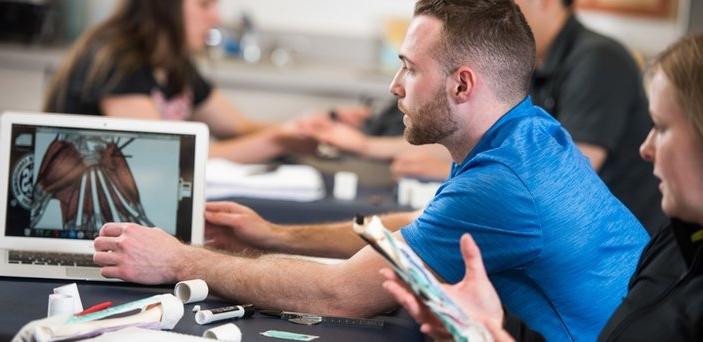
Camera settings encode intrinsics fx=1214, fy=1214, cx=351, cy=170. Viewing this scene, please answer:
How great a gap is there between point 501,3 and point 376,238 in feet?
2.36

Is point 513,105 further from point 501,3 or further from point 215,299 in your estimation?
point 215,299

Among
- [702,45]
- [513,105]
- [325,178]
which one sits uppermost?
[702,45]

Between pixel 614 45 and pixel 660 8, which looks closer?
pixel 614 45

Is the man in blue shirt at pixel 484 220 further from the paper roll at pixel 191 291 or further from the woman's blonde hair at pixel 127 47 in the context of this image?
the woman's blonde hair at pixel 127 47

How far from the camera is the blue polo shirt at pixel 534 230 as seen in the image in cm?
184

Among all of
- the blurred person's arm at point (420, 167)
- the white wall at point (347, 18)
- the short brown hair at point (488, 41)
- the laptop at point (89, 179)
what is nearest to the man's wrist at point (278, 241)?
the laptop at point (89, 179)

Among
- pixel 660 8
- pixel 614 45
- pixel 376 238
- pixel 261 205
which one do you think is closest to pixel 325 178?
pixel 261 205

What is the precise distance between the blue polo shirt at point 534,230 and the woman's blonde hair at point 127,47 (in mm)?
1965

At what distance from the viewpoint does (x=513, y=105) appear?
6.68ft

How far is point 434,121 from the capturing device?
6.72 ft

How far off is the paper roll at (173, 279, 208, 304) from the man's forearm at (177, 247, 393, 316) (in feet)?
0.12

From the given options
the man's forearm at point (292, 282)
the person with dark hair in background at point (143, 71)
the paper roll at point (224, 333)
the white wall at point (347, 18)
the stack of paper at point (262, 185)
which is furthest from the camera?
the white wall at point (347, 18)

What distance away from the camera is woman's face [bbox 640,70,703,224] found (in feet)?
5.01

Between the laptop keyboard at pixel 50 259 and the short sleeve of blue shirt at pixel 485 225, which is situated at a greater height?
the short sleeve of blue shirt at pixel 485 225
